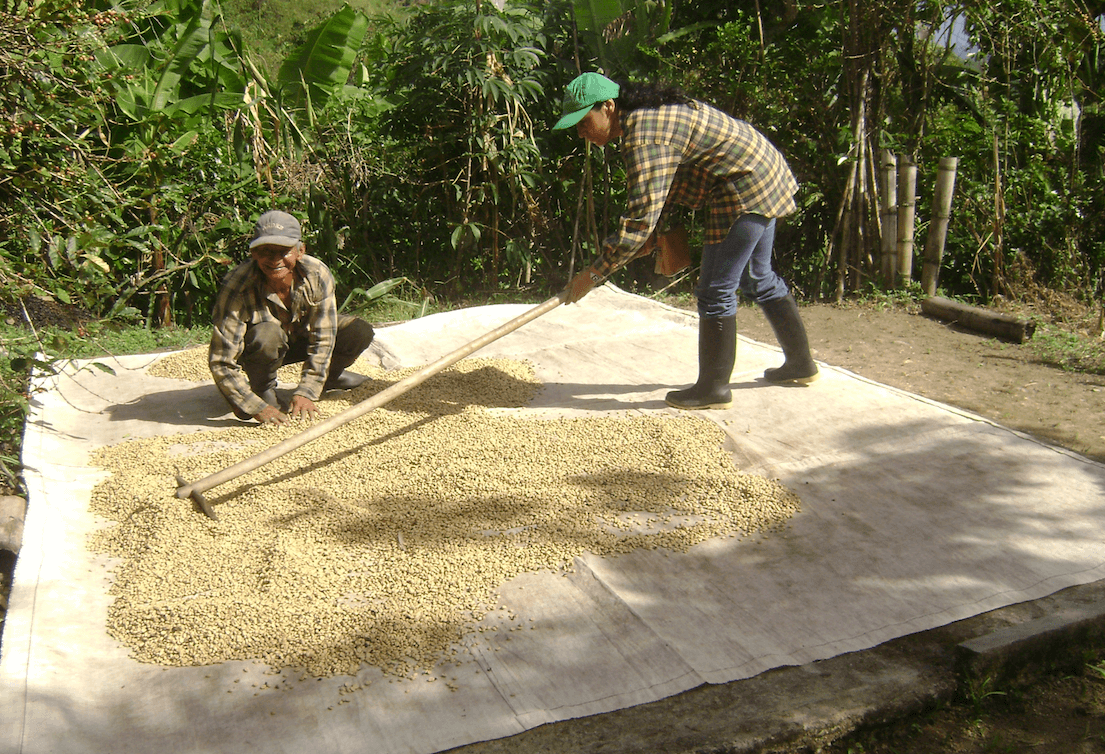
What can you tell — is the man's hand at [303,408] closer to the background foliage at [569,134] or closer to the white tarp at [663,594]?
the white tarp at [663,594]

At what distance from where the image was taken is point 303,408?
127 inches

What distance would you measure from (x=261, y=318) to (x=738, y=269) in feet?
Answer: 6.00

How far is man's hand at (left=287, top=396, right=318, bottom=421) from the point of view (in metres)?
3.23

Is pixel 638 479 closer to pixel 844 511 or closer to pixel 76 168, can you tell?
pixel 844 511

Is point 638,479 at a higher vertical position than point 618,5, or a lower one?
lower

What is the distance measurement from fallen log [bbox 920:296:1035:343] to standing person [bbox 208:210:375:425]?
321 centimetres

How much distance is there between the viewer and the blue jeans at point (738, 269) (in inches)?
121

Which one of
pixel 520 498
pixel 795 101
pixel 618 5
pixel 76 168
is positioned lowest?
pixel 520 498

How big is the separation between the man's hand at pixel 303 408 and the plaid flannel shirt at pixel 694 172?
1.24m

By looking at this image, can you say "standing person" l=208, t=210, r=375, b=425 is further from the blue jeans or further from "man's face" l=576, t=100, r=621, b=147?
the blue jeans

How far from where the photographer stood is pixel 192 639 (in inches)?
77.1

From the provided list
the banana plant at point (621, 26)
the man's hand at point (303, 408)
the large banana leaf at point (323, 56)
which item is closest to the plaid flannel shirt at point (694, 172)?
the man's hand at point (303, 408)

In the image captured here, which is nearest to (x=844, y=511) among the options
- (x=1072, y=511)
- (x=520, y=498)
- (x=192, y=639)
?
(x=1072, y=511)

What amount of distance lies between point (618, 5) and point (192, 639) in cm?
440
